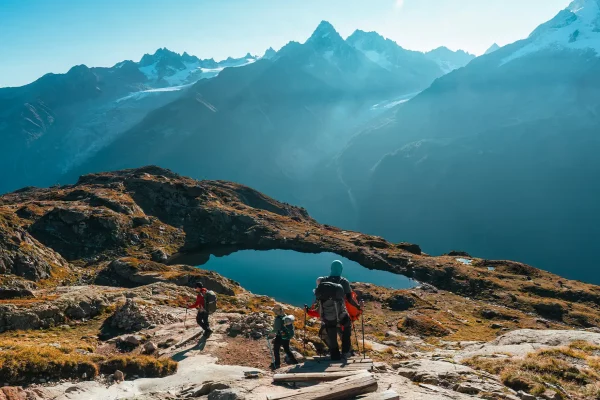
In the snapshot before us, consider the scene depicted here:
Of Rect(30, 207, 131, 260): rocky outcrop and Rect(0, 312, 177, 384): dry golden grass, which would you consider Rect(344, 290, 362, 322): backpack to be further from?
Rect(30, 207, 131, 260): rocky outcrop

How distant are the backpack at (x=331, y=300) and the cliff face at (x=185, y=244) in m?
46.2

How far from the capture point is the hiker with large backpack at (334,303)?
1579 cm

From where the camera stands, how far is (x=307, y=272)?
93625mm

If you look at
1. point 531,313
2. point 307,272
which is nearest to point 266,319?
point 531,313

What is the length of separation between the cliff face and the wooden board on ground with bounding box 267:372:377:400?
48731 mm

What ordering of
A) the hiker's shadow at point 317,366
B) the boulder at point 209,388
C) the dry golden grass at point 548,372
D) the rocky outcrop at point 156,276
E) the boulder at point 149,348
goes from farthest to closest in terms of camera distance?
the rocky outcrop at point 156,276 < the boulder at point 149,348 < the hiker's shadow at point 317,366 < the boulder at point 209,388 < the dry golden grass at point 548,372

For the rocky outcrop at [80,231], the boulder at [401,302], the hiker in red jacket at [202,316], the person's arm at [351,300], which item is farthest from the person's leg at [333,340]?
the rocky outcrop at [80,231]

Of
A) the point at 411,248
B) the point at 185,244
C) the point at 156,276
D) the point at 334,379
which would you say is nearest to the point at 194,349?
the point at 334,379

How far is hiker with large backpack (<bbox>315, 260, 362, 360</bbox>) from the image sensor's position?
15.8 metres

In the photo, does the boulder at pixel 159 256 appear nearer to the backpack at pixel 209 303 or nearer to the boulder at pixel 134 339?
the boulder at pixel 134 339

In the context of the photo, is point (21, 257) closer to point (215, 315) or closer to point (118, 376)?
point (215, 315)

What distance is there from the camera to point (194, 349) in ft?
71.7

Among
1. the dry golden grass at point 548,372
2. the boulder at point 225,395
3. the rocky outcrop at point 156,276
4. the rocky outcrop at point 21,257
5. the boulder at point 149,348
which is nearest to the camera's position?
the boulder at point 225,395

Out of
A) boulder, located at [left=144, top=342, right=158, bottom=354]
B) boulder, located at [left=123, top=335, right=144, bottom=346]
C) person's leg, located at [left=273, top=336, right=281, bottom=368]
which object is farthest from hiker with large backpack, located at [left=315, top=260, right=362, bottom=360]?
boulder, located at [left=123, top=335, right=144, bottom=346]
